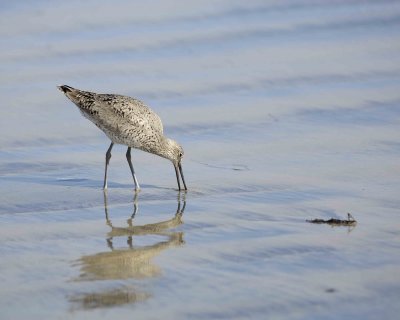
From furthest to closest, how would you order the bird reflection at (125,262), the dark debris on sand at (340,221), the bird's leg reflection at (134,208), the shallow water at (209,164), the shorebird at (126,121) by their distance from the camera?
1. the shorebird at (126,121)
2. the bird's leg reflection at (134,208)
3. the dark debris on sand at (340,221)
4. the shallow water at (209,164)
5. the bird reflection at (125,262)

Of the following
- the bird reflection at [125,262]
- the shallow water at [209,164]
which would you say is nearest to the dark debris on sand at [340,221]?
the shallow water at [209,164]

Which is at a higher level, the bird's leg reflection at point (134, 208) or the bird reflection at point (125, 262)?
the bird's leg reflection at point (134, 208)

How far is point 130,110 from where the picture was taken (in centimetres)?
948

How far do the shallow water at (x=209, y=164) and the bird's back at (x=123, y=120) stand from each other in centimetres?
31

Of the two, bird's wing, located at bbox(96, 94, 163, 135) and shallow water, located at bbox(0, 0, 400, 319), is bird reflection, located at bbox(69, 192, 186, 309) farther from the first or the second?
bird's wing, located at bbox(96, 94, 163, 135)

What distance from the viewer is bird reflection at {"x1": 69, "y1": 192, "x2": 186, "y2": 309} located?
6.09 meters

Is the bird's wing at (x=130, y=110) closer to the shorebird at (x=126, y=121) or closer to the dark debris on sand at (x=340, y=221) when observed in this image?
the shorebird at (x=126, y=121)

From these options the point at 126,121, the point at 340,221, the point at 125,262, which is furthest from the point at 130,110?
the point at 125,262

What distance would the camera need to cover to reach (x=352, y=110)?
10.5m

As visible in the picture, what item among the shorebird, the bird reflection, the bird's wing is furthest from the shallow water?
the bird's wing

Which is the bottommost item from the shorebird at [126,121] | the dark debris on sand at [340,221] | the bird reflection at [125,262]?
the bird reflection at [125,262]

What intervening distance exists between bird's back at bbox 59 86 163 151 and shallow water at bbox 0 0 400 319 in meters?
0.31

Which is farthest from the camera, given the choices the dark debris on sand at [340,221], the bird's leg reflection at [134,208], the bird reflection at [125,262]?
the bird's leg reflection at [134,208]

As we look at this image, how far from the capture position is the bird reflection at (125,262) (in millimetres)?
6094
